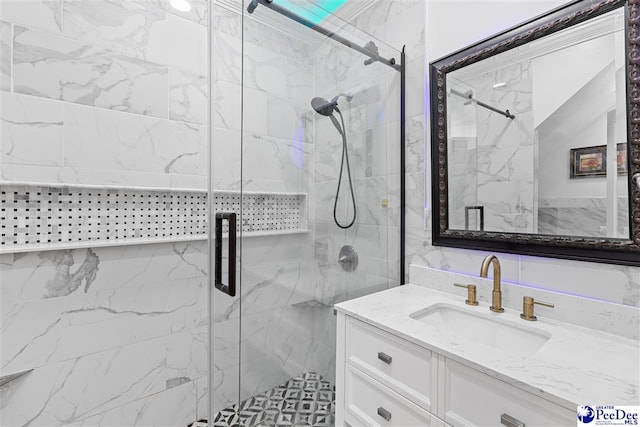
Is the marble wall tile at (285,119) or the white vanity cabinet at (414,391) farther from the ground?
the marble wall tile at (285,119)

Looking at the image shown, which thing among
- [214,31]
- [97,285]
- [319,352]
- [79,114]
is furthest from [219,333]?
[214,31]

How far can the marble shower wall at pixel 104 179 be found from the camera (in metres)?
1.25

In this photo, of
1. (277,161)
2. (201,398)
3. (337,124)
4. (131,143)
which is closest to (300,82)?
(337,124)

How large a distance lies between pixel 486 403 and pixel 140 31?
2.12 meters

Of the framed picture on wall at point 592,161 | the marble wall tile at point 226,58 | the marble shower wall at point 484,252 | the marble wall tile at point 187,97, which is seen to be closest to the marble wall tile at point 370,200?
the marble shower wall at point 484,252

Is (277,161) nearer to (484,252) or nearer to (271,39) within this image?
(271,39)

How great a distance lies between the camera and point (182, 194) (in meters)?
1.65

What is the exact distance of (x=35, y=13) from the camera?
1266 millimetres

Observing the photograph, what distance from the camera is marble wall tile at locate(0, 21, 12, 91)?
1.21 m

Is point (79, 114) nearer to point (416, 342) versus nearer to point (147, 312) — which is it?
point (147, 312)

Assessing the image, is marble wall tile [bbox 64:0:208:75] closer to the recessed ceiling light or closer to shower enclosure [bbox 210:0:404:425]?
the recessed ceiling light

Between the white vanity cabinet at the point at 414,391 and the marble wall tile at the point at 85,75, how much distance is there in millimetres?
1479

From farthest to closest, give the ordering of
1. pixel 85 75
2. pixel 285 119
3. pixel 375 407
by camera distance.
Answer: pixel 85 75 < pixel 285 119 < pixel 375 407

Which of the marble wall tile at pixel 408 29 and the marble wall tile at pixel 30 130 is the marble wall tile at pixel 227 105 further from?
the marble wall tile at pixel 408 29
